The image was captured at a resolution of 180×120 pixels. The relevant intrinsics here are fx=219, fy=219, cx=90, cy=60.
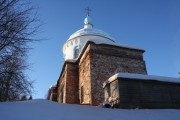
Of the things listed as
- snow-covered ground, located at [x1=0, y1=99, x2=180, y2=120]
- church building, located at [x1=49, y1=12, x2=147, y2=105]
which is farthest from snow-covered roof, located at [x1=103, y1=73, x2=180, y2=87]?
church building, located at [x1=49, y1=12, x2=147, y2=105]

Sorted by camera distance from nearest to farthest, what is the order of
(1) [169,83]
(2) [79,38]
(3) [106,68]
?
(1) [169,83]
(3) [106,68]
(2) [79,38]

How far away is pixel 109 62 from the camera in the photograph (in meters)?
15.2

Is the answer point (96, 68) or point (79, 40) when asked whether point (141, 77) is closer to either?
point (96, 68)

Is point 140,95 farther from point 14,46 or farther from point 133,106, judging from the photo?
point 14,46

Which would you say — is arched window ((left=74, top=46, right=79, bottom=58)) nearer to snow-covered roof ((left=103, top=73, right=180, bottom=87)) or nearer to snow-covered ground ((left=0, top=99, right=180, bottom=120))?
snow-covered roof ((left=103, top=73, right=180, bottom=87))

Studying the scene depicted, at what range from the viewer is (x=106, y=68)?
14.9 m

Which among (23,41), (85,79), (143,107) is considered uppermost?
(23,41)

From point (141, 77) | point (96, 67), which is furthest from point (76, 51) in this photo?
point (141, 77)

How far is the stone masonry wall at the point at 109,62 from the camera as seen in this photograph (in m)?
14.2

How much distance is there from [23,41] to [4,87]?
104 inches

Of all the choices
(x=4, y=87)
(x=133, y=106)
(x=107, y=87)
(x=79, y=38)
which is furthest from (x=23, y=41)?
(x=79, y=38)

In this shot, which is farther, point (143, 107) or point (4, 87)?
point (4, 87)

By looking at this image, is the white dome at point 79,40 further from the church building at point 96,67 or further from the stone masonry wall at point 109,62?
the stone masonry wall at point 109,62

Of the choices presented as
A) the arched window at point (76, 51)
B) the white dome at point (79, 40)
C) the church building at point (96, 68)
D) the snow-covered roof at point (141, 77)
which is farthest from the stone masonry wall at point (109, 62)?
the arched window at point (76, 51)
